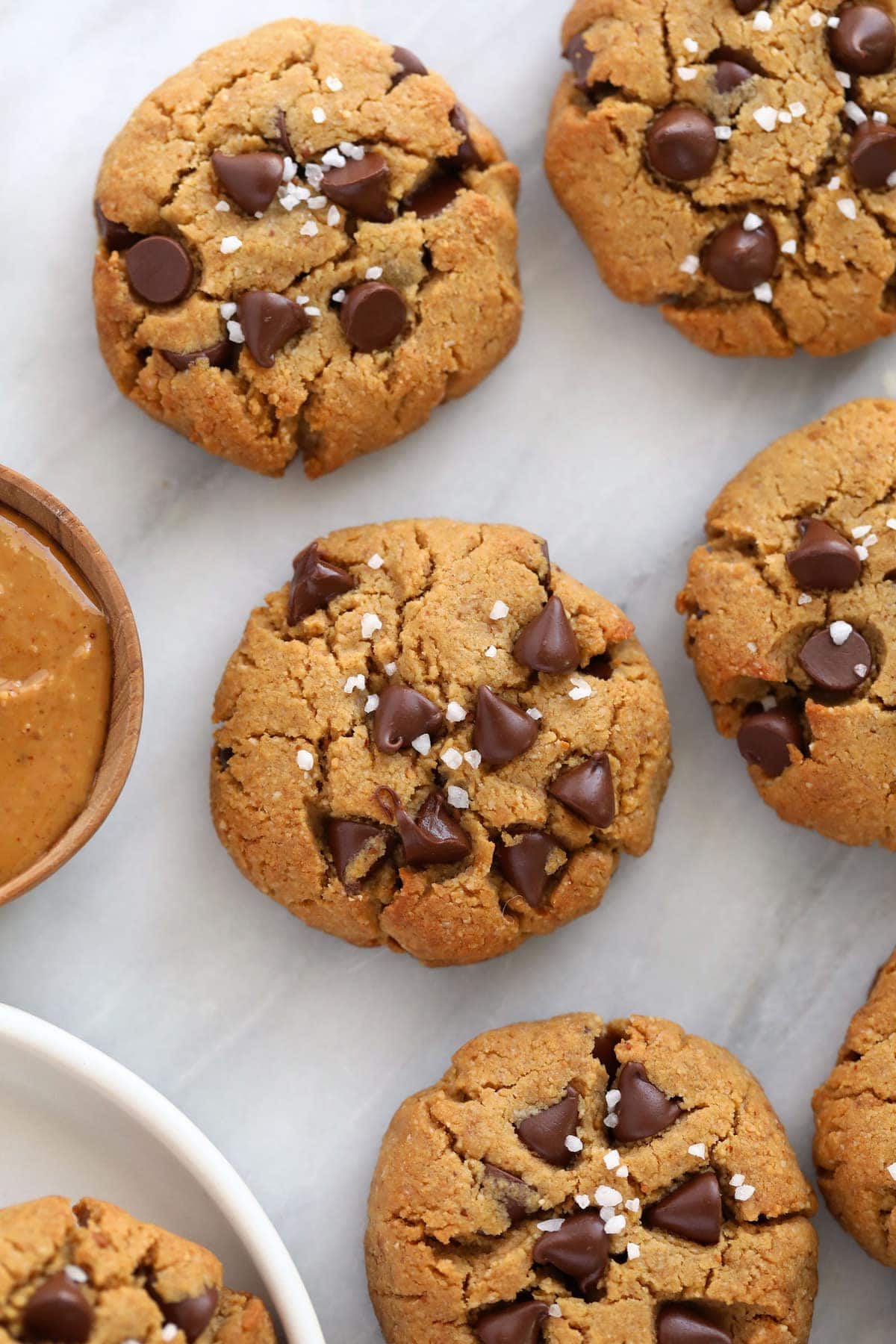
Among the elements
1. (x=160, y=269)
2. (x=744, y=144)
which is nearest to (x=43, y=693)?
(x=160, y=269)

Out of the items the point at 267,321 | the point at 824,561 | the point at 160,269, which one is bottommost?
the point at 824,561

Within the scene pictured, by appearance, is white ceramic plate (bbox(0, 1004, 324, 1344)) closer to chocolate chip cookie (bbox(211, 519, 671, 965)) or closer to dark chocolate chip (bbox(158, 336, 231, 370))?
chocolate chip cookie (bbox(211, 519, 671, 965))

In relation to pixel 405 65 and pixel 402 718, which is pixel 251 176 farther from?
pixel 402 718

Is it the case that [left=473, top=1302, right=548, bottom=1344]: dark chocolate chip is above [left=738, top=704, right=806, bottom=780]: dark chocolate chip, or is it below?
below

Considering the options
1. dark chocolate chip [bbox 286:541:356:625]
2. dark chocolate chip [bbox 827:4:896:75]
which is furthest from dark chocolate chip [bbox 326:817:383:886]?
dark chocolate chip [bbox 827:4:896:75]

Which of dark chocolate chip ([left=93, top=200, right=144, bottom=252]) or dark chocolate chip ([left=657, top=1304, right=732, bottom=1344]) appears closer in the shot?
dark chocolate chip ([left=657, top=1304, right=732, bottom=1344])

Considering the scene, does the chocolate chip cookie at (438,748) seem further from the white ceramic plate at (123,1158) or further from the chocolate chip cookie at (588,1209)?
the white ceramic plate at (123,1158)

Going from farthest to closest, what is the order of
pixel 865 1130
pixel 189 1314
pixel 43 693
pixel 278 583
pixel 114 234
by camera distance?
1. pixel 278 583
2. pixel 114 234
3. pixel 865 1130
4. pixel 43 693
5. pixel 189 1314
